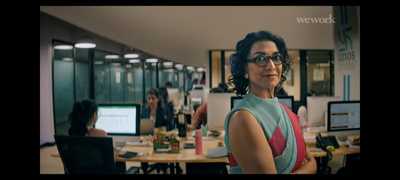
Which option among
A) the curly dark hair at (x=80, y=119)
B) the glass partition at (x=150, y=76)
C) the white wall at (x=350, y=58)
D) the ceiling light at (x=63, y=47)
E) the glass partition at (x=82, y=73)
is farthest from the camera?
the glass partition at (x=150, y=76)

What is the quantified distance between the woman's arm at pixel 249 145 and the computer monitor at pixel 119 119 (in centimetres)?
120

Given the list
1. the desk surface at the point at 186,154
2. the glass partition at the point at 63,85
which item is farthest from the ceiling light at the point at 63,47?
the desk surface at the point at 186,154

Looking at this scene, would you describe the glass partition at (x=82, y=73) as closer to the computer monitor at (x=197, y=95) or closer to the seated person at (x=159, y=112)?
the computer monitor at (x=197, y=95)

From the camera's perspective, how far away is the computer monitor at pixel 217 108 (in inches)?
157

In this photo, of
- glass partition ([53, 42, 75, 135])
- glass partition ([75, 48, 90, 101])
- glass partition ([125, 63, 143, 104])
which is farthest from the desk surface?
glass partition ([125, 63, 143, 104])

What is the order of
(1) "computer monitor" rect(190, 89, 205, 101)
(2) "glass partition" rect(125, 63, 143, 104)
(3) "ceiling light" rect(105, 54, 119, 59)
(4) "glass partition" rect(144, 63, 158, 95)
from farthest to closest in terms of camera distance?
(4) "glass partition" rect(144, 63, 158, 95)
(2) "glass partition" rect(125, 63, 143, 104)
(3) "ceiling light" rect(105, 54, 119, 59)
(1) "computer monitor" rect(190, 89, 205, 101)

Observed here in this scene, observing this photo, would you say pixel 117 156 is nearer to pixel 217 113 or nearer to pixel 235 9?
pixel 217 113

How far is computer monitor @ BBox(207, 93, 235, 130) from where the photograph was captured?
399 cm

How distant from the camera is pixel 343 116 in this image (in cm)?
362

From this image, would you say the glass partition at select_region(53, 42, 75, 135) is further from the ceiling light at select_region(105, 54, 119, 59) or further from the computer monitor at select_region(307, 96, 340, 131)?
the computer monitor at select_region(307, 96, 340, 131)

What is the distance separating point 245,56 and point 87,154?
1.33 m

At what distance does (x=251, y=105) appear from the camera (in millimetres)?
2602
